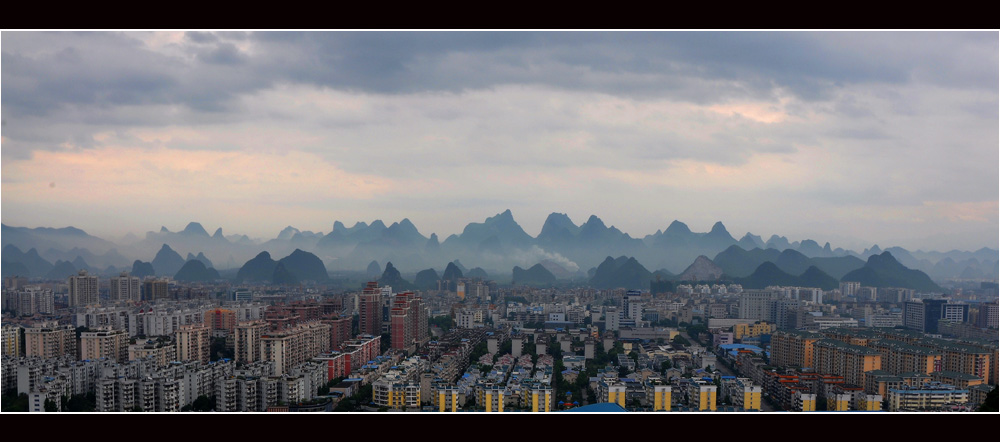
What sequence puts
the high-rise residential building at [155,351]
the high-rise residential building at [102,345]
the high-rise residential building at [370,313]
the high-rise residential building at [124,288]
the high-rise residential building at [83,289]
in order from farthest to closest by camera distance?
the high-rise residential building at [124,288], the high-rise residential building at [83,289], the high-rise residential building at [370,313], the high-rise residential building at [102,345], the high-rise residential building at [155,351]

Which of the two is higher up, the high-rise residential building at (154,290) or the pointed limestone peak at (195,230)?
the pointed limestone peak at (195,230)

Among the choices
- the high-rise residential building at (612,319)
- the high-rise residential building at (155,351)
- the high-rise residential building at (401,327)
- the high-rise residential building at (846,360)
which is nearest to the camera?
A: the high-rise residential building at (846,360)

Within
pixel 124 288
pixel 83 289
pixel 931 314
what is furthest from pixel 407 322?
pixel 124 288

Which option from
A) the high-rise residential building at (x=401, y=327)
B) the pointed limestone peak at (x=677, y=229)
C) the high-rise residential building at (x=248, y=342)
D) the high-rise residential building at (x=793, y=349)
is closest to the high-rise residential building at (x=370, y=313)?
the high-rise residential building at (x=401, y=327)

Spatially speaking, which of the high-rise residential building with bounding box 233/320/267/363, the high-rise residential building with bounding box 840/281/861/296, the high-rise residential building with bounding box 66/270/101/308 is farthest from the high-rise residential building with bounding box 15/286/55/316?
the high-rise residential building with bounding box 840/281/861/296

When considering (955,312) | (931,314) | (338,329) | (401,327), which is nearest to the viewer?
(401,327)

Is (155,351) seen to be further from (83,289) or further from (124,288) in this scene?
(124,288)

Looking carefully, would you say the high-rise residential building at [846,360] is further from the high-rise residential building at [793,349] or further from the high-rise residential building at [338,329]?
the high-rise residential building at [338,329]
